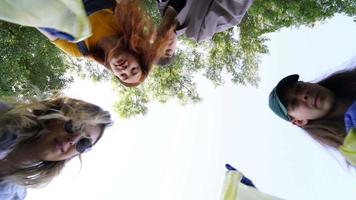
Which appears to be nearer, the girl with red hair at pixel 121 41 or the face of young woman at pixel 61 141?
the face of young woman at pixel 61 141

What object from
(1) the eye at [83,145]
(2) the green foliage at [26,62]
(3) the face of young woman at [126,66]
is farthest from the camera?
(2) the green foliage at [26,62]

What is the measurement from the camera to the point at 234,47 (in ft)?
40.3

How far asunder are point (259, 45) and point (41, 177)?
9775 mm

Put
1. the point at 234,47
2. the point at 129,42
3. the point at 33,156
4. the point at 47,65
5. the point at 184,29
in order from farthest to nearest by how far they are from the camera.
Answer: the point at 234,47, the point at 47,65, the point at 184,29, the point at 129,42, the point at 33,156

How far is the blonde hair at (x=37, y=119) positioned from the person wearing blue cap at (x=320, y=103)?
1508 millimetres

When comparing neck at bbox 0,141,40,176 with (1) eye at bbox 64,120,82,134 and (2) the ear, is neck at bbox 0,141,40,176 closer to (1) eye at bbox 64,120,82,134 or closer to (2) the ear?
(1) eye at bbox 64,120,82,134

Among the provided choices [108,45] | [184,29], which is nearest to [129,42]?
[108,45]

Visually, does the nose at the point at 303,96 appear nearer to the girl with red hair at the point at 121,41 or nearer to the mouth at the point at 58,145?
the girl with red hair at the point at 121,41

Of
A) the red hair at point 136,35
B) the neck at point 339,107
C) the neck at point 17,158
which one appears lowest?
the neck at point 17,158

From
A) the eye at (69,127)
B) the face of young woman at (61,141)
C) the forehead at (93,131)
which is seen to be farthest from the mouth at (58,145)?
the forehead at (93,131)

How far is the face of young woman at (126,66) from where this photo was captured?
348cm

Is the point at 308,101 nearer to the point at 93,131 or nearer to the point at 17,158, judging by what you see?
the point at 93,131

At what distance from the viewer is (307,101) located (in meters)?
3.14

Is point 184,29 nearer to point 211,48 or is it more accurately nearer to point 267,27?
point 267,27
